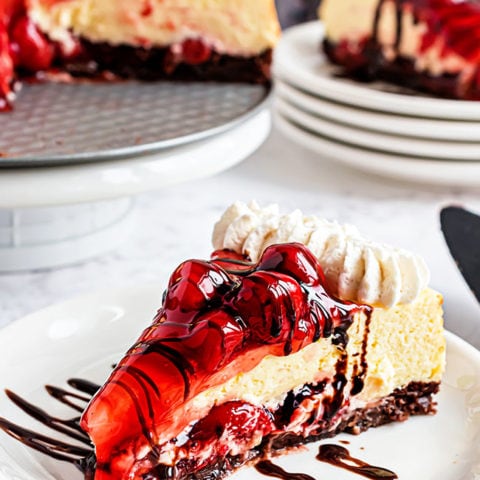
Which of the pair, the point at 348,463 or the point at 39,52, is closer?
the point at 348,463

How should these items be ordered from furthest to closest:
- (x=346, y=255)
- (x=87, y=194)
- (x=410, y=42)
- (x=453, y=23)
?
(x=410, y=42)
(x=453, y=23)
(x=87, y=194)
(x=346, y=255)

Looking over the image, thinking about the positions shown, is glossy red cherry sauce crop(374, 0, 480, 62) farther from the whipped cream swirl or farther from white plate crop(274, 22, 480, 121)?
the whipped cream swirl

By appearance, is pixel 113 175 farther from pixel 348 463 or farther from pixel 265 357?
pixel 348 463

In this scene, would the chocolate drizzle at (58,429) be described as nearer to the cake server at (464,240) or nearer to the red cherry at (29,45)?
the cake server at (464,240)

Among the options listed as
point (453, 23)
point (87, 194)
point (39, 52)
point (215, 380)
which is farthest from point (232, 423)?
point (453, 23)

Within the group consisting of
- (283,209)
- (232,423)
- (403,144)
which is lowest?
(283,209)

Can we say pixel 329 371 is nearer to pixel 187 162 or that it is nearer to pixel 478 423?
pixel 478 423

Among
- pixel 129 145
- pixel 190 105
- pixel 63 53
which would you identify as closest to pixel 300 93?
pixel 190 105
